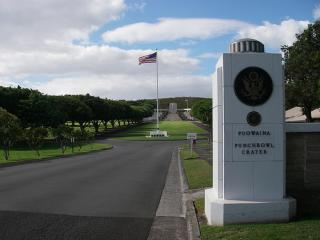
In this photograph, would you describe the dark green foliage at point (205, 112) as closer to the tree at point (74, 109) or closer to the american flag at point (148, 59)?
the american flag at point (148, 59)

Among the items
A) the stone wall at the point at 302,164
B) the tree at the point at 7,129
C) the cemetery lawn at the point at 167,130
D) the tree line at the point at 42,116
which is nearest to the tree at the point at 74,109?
the tree line at the point at 42,116

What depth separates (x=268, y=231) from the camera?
336 inches

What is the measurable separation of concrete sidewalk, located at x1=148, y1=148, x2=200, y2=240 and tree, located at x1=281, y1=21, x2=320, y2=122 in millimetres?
29072

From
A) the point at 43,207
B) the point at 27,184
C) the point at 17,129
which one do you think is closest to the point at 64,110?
the point at 17,129

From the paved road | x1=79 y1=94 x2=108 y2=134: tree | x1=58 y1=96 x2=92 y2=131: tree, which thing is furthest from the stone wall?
x1=79 y1=94 x2=108 y2=134: tree

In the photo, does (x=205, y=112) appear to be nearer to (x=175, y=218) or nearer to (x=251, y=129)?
(x=175, y=218)

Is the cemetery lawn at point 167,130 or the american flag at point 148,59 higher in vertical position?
the american flag at point 148,59

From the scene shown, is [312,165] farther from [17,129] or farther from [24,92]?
[24,92]

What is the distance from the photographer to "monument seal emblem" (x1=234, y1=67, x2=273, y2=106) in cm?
977

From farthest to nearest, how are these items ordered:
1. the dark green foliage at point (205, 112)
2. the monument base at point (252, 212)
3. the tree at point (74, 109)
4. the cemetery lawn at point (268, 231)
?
the dark green foliage at point (205, 112)
the tree at point (74, 109)
the monument base at point (252, 212)
the cemetery lawn at point (268, 231)

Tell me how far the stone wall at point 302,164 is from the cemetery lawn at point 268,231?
3.88ft

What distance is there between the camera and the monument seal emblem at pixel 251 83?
9.77 metres

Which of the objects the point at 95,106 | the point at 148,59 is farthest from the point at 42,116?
the point at 95,106

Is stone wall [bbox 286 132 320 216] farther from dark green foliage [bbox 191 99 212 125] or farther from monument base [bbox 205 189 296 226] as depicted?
dark green foliage [bbox 191 99 212 125]
